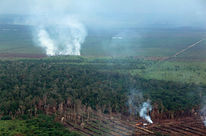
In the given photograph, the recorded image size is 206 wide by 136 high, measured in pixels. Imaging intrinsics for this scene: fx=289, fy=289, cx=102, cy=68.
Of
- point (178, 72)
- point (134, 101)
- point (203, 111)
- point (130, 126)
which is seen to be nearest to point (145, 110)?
point (134, 101)

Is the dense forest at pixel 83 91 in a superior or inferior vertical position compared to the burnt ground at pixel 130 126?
superior

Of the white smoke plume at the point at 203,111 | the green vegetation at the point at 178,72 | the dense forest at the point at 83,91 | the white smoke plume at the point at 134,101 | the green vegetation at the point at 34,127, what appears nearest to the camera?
the green vegetation at the point at 34,127

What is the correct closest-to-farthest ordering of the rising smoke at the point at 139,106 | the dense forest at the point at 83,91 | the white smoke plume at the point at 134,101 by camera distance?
the rising smoke at the point at 139,106
the white smoke plume at the point at 134,101
the dense forest at the point at 83,91

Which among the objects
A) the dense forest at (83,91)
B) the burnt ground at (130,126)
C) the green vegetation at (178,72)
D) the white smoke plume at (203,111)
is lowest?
the burnt ground at (130,126)

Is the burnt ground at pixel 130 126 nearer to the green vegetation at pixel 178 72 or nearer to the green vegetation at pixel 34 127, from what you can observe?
the green vegetation at pixel 34 127

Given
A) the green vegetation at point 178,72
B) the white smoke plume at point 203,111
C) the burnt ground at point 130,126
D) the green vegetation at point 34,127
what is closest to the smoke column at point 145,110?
the burnt ground at point 130,126

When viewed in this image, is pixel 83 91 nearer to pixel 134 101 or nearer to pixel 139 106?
pixel 134 101

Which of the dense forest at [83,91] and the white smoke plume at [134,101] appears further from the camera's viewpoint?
the dense forest at [83,91]

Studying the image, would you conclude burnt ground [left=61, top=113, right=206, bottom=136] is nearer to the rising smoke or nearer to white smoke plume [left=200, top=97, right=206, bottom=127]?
white smoke plume [left=200, top=97, right=206, bottom=127]
